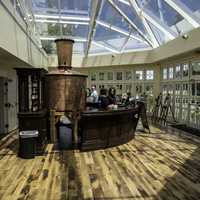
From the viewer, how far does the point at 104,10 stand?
11.2 m

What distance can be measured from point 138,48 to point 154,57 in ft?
5.50

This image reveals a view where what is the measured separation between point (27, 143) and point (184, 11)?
627cm

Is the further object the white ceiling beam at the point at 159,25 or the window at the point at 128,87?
the window at the point at 128,87

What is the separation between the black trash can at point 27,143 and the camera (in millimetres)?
5781

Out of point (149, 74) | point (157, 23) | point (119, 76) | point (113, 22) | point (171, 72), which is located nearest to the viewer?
point (157, 23)

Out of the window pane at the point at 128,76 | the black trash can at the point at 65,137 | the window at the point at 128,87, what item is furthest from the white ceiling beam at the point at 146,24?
the black trash can at the point at 65,137

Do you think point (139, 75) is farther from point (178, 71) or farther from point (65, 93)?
point (65, 93)

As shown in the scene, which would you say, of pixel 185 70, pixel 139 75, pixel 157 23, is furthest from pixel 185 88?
pixel 139 75

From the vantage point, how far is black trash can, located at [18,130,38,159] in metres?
5.78

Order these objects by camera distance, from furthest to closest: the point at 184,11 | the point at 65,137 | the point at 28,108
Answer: the point at 184,11 → the point at 65,137 → the point at 28,108

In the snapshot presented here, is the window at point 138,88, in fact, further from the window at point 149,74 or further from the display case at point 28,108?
the display case at point 28,108

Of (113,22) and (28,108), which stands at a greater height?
(113,22)

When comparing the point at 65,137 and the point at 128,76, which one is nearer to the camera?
the point at 65,137

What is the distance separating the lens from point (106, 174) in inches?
189
